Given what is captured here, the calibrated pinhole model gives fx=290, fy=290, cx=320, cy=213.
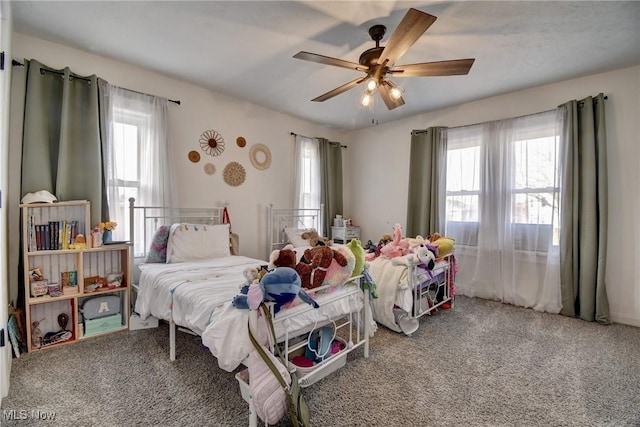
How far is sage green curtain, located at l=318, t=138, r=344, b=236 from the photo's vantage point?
15.6 feet

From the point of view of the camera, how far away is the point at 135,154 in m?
3.00

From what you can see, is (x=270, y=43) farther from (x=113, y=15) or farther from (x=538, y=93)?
(x=538, y=93)

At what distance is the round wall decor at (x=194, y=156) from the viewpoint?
11.2 feet

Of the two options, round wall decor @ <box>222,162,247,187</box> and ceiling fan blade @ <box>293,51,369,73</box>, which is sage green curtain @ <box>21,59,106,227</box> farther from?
ceiling fan blade @ <box>293,51,369,73</box>

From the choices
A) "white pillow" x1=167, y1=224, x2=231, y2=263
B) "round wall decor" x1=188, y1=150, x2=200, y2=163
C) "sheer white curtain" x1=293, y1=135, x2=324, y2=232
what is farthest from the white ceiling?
"white pillow" x1=167, y1=224, x2=231, y2=263

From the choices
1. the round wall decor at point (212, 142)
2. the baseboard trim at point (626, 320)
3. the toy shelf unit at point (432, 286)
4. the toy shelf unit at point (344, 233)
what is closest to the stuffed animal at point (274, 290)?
the toy shelf unit at point (432, 286)

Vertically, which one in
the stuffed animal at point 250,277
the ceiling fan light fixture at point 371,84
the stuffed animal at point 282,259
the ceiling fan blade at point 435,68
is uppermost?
the ceiling fan blade at point 435,68

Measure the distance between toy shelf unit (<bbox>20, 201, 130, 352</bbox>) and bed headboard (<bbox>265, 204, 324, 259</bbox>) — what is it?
179cm

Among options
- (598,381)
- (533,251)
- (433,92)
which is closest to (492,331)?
(598,381)

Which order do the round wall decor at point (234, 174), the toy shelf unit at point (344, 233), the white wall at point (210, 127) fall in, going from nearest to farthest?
the white wall at point (210, 127) < the round wall decor at point (234, 174) < the toy shelf unit at point (344, 233)

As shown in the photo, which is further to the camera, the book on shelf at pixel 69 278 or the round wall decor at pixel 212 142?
the round wall decor at pixel 212 142

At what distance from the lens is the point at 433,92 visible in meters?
3.50

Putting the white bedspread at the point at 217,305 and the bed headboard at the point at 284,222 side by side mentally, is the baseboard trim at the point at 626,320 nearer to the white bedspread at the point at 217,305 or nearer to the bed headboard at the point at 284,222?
the white bedspread at the point at 217,305

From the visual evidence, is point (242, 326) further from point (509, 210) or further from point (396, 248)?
point (509, 210)
